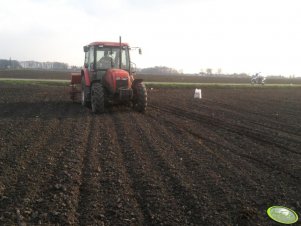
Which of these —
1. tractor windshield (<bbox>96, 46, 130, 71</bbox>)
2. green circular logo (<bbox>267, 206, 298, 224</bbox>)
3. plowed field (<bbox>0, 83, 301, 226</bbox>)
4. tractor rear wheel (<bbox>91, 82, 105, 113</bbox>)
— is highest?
tractor windshield (<bbox>96, 46, 130, 71</bbox>)

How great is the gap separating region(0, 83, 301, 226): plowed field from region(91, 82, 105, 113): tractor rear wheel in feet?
3.24

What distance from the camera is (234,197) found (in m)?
4.60

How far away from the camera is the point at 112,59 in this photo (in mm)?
11734

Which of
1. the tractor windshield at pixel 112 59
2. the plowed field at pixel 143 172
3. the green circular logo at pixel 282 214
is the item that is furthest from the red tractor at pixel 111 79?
the green circular logo at pixel 282 214

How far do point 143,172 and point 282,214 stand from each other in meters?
2.19

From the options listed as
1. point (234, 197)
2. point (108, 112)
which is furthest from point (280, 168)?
point (108, 112)

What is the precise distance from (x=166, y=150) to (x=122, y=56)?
5821mm

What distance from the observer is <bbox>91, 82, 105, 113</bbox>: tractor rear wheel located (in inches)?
421

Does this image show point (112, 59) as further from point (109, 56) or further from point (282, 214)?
point (282, 214)

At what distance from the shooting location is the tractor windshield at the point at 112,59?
11.6 metres

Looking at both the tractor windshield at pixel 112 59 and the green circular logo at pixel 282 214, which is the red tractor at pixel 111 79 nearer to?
the tractor windshield at pixel 112 59

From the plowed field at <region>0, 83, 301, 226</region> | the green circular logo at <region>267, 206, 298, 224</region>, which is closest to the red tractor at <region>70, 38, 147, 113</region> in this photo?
the plowed field at <region>0, 83, 301, 226</region>

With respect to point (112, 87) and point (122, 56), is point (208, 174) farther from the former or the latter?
point (122, 56)

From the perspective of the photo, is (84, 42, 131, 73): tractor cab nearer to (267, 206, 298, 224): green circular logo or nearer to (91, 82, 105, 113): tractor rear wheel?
(91, 82, 105, 113): tractor rear wheel
